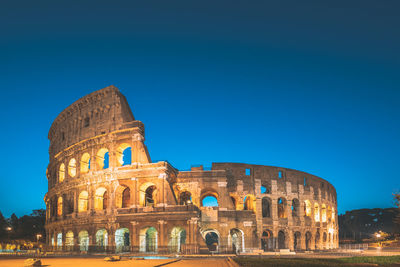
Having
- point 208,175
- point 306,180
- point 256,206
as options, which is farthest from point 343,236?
point 208,175

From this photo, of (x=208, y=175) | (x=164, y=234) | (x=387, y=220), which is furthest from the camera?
(x=387, y=220)

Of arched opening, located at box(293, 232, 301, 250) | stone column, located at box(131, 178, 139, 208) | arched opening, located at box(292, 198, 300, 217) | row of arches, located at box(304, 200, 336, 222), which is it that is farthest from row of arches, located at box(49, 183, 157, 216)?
row of arches, located at box(304, 200, 336, 222)

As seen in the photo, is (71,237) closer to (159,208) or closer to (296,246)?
(159,208)

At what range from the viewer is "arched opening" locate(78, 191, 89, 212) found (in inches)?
1494

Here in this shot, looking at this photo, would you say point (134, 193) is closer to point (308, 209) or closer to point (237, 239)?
point (237, 239)

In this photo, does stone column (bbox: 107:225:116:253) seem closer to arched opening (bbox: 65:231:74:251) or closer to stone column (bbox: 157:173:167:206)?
stone column (bbox: 157:173:167:206)

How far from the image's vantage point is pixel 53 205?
143ft

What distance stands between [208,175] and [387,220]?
227 ft

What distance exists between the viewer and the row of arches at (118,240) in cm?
3269

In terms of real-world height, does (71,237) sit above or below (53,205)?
below

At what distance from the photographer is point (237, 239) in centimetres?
3869

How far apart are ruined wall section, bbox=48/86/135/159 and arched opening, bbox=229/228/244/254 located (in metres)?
16.4

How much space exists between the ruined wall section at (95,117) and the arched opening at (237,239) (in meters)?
16.4

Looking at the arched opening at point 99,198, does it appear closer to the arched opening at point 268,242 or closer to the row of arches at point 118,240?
the row of arches at point 118,240
